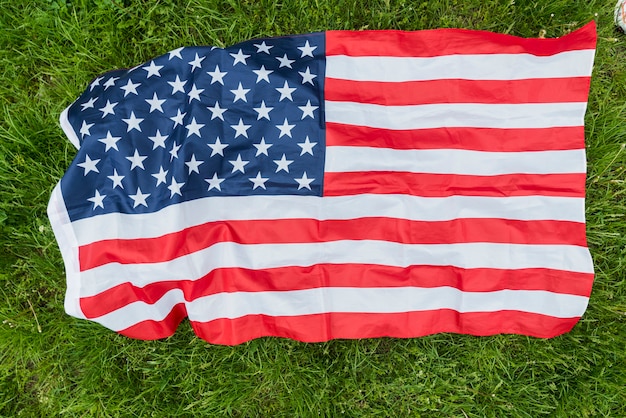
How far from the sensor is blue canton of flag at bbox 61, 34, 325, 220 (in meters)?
2.37

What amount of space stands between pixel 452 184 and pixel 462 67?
0.59m

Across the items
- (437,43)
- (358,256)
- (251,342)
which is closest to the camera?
(358,256)

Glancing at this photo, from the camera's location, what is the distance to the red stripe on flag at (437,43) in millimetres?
2438

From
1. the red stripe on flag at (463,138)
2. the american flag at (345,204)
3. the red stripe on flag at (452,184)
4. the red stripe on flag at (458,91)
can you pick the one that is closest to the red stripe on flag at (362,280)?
the american flag at (345,204)

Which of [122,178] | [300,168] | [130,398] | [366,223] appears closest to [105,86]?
[122,178]

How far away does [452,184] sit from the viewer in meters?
2.39

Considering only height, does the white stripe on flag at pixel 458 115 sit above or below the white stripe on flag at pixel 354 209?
above

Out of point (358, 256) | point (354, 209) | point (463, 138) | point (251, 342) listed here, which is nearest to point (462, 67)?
point (463, 138)

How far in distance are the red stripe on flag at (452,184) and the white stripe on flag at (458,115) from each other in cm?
25

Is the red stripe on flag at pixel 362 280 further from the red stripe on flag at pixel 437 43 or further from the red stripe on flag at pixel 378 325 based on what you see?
the red stripe on flag at pixel 437 43

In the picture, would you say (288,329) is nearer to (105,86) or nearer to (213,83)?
(213,83)

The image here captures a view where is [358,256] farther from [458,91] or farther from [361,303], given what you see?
[458,91]

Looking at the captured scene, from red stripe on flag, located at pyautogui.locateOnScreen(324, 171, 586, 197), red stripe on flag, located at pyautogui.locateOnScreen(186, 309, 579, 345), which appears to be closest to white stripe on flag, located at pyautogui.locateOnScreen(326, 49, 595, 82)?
red stripe on flag, located at pyautogui.locateOnScreen(324, 171, 586, 197)

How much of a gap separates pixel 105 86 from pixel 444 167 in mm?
1777
